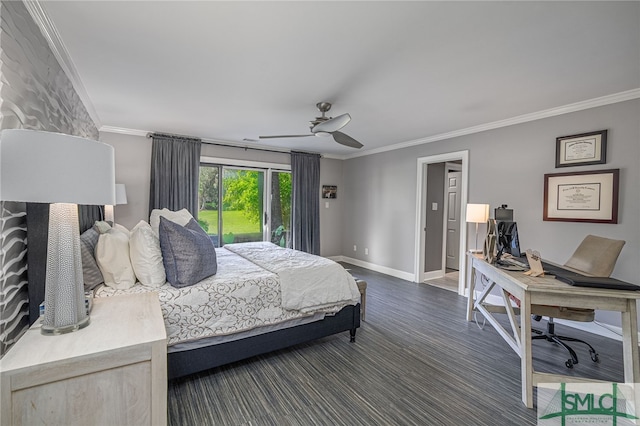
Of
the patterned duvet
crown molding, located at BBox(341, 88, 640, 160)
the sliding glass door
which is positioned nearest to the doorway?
crown molding, located at BBox(341, 88, 640, 160)

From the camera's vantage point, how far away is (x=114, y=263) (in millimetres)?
1964

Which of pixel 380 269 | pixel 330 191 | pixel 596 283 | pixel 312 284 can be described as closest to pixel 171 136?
pixel 330 191

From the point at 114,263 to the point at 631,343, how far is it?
3.42 m

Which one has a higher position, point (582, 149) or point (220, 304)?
point (582, 149)

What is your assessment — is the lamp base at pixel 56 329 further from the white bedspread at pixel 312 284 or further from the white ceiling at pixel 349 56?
the white ceiling at pixel 349 56

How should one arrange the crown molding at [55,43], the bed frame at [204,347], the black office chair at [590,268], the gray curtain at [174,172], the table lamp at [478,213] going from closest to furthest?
the bed frame at [204,347] < the crown molding at [55,43] < the black office chair at [590,268] < the table lamp at [478,213] < the gray curtain at [174,172]

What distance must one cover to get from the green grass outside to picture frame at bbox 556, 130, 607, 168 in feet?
15.5

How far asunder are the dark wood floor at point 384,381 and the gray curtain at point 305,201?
9.60 feet

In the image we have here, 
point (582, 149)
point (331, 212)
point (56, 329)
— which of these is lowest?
point (56, 329)

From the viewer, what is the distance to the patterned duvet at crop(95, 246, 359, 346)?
1.90m

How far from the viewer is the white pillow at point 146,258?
6.60 feet

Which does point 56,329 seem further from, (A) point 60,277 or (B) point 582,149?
(B) point 582,149

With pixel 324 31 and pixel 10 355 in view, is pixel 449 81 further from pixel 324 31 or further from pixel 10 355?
pixel 10 355
